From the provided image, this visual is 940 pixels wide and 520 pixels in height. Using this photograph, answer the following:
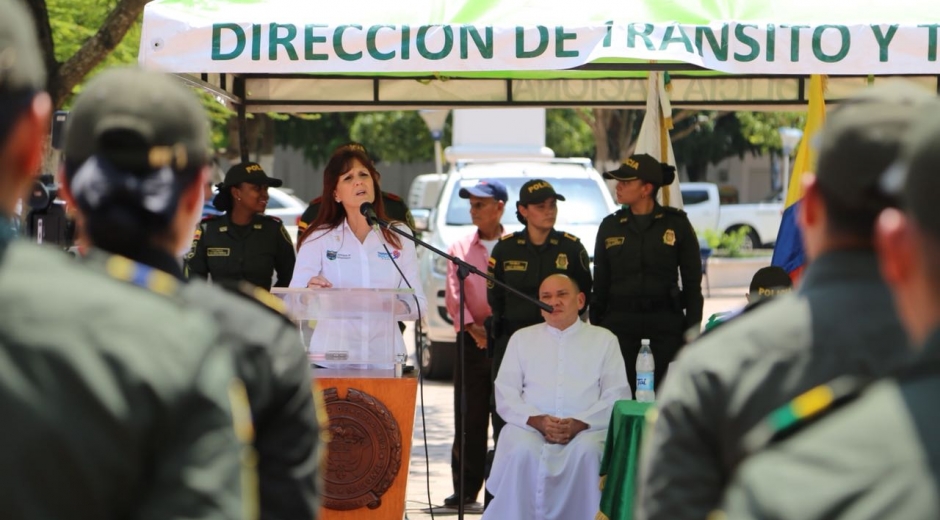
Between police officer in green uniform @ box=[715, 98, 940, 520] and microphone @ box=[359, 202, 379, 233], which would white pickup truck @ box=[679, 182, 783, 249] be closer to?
microphone @ box=[359, 202, 379, 233]

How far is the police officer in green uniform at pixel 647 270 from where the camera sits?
25.7ft

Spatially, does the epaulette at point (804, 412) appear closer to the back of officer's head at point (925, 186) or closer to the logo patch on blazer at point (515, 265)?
the back of officer's head at point (925, 186)

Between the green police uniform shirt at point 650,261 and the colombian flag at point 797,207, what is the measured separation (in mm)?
508

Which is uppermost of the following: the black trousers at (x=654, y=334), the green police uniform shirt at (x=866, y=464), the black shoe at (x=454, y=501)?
the green police uniform shirt at (x=866, y=464)

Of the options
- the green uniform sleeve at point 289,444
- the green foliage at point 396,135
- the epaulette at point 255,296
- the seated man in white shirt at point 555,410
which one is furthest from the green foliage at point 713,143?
the green uniform sleeve at point 289,444

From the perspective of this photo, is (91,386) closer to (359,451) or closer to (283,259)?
(359,451)

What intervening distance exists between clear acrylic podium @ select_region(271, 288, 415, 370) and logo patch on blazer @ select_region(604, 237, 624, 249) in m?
1.85

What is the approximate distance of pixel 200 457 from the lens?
181 centimetres

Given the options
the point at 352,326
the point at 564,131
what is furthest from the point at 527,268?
the point at 564,131

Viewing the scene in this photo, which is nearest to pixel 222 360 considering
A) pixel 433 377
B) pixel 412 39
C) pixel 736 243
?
pixel 412 39

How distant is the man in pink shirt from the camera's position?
8.40 m

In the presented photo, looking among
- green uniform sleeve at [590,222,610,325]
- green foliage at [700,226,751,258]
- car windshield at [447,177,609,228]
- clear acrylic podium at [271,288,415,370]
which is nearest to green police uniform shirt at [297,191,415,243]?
green uniform sleeve at [590,222,610,325]

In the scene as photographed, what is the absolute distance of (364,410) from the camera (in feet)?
21.0

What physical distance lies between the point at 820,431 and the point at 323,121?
3914 cm
